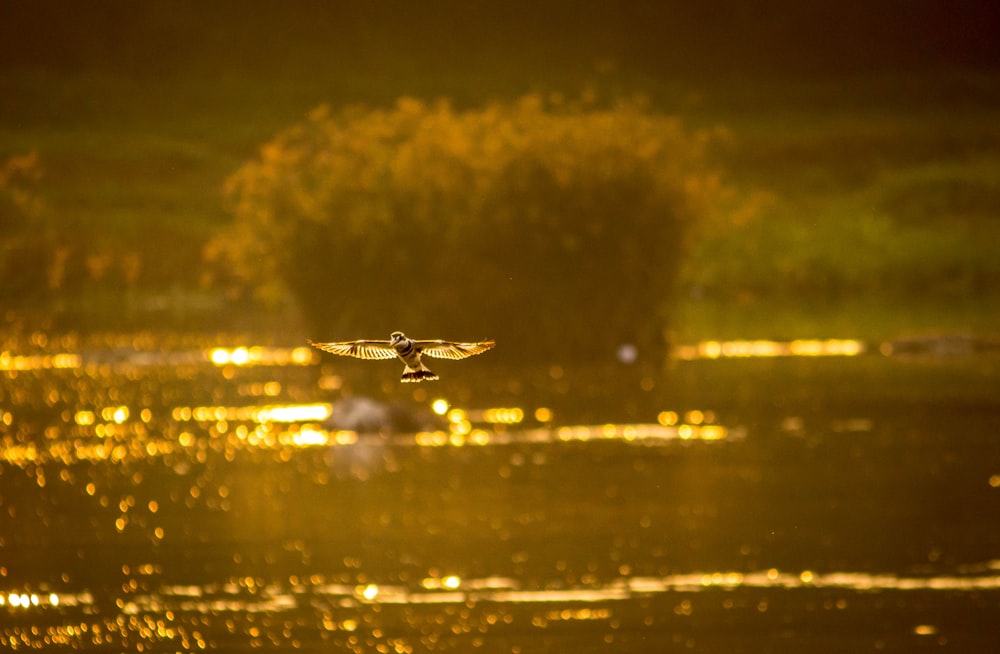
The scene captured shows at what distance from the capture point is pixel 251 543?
134ft

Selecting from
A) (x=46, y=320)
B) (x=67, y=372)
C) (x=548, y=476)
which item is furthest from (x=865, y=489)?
(x=46, y=320)

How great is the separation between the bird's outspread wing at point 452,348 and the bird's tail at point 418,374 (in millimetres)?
211

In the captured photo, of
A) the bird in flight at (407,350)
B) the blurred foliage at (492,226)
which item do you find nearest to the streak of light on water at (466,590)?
the bird in flight at (407,350)

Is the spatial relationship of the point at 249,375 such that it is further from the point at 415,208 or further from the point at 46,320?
the point at 46,320

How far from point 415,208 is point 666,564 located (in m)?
62.6

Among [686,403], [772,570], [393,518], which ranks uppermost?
[686,403]

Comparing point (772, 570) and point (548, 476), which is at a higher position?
point (548, 476)

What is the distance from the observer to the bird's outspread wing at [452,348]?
1557cm

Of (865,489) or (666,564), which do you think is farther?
(865,489)

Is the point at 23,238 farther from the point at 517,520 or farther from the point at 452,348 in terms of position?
the point at 452,348

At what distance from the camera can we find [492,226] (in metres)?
96.6

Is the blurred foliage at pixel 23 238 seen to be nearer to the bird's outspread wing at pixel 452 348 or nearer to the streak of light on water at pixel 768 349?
the streak of light on water at pixel 768 349

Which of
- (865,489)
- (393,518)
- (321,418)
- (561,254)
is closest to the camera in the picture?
(393,518)

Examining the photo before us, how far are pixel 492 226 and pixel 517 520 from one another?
178 ft
